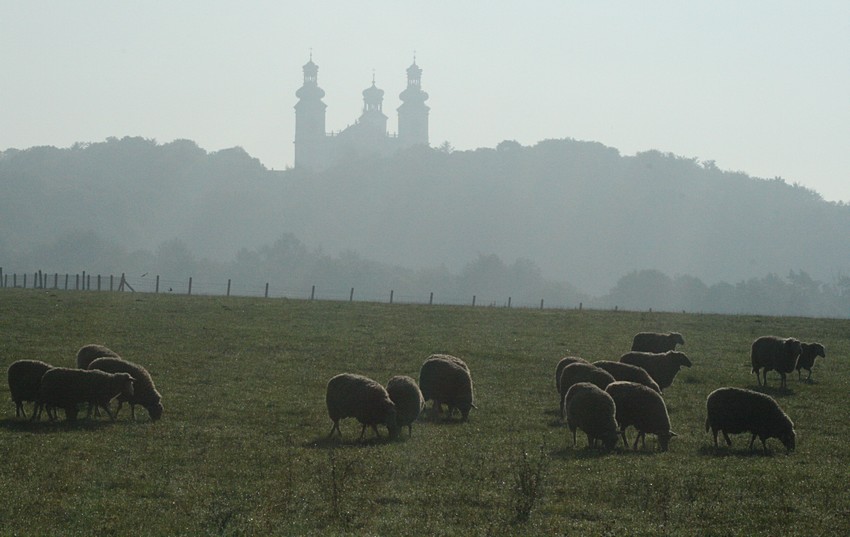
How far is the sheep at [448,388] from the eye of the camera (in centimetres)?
2355

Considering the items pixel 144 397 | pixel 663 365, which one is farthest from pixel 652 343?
pixel 144 397

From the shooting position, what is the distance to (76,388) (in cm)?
2111

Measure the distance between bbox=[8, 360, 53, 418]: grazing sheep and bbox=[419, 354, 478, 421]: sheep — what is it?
342 inches

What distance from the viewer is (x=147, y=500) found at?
14.6 metres

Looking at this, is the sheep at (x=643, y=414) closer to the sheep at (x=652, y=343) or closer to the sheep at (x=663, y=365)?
the sheep at (x=663, y=365)

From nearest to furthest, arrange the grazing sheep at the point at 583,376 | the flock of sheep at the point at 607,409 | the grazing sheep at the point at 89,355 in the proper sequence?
the flock of sheep at the point at 607,409 → the grazing sheep at the point at 583,376 → the grazing sheep at the point at 89,355

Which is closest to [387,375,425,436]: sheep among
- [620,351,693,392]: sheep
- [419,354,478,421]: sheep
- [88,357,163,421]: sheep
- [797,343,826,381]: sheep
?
[419,354,478,421]: sheep

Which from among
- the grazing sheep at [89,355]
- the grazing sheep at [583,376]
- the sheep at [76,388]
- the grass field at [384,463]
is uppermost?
the grazing sheep at [583,376]

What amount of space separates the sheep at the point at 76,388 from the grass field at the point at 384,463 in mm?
489

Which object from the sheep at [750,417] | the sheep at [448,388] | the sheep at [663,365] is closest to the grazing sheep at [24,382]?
the sheep at [448,388]

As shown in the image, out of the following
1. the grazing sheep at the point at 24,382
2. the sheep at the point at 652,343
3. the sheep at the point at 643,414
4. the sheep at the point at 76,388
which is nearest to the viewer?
the sheep at the point at 643,414

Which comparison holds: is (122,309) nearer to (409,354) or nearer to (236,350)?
(236,350)

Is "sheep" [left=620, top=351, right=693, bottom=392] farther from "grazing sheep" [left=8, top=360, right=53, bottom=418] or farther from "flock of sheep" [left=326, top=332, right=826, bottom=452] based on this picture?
"grazing sheep" [left=8, top=360, right=53, bottom=418]

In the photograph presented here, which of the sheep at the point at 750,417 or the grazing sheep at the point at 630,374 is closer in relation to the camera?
the sheep at the point at 750,417
